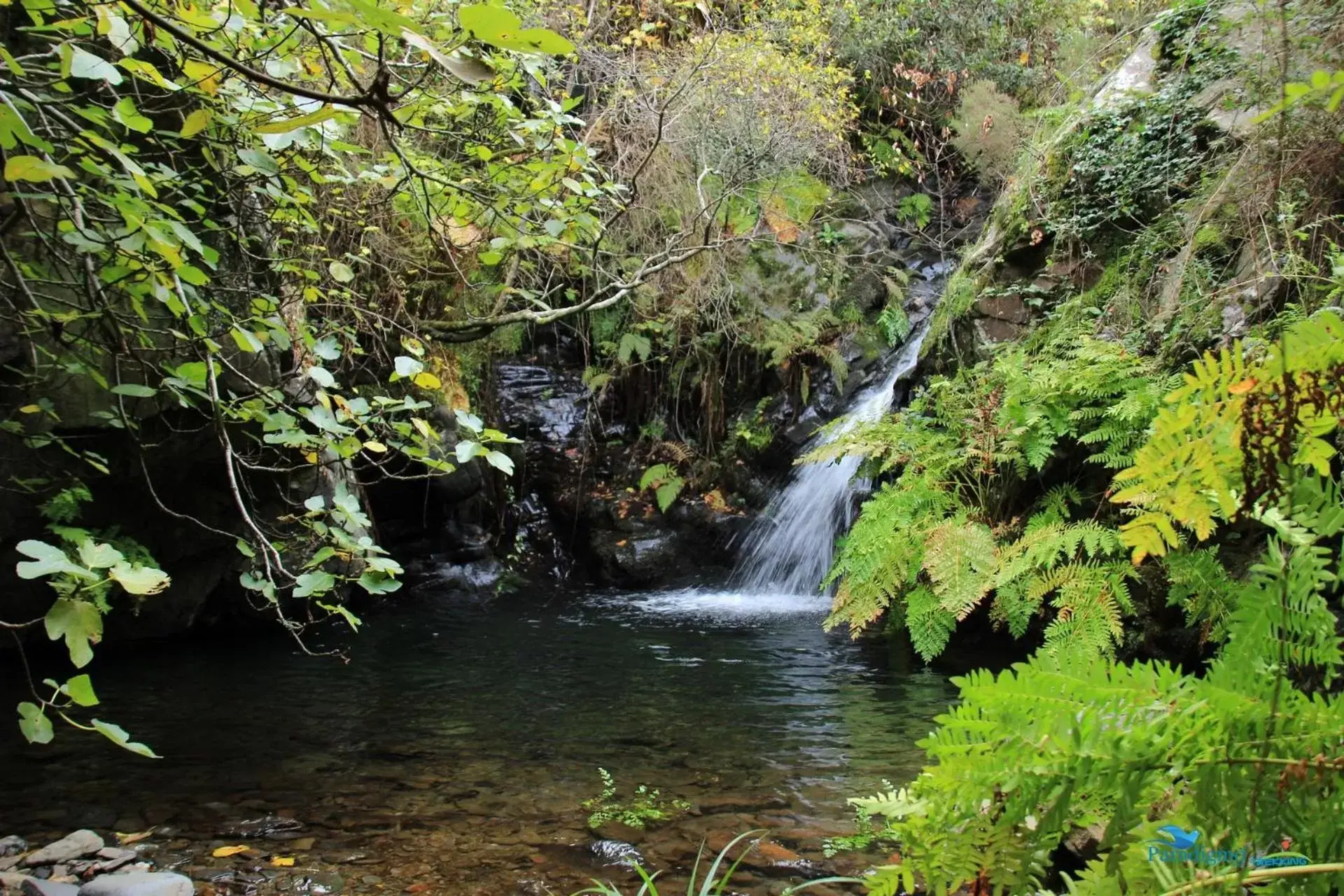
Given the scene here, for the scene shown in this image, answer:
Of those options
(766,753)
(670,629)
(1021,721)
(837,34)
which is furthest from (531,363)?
(1021,721)

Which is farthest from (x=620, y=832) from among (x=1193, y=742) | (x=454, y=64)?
(x=454, y=64)

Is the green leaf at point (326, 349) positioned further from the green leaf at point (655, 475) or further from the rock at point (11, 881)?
the green leaf at point (655, 475)

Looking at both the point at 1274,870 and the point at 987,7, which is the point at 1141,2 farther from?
the point at 1274,870

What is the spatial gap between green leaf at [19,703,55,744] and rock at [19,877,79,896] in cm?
174

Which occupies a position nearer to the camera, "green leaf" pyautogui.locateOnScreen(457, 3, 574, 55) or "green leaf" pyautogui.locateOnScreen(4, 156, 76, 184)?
"green leaf" pyautogui.locateOnScreen(457, 3, 574, 55)

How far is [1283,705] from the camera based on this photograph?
97 centimetres

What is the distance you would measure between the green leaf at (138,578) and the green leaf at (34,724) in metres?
0.29

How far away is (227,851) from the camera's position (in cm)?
346

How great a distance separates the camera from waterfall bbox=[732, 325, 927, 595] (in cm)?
927

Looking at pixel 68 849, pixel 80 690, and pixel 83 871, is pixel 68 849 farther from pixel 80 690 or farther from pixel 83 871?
pixel 80 690

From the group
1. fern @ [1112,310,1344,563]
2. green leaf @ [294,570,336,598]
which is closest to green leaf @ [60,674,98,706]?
green leaf @ [294,570,336,598]

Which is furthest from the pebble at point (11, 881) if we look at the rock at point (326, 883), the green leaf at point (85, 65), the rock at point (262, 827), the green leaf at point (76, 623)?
the green leaf at point (85, 65)

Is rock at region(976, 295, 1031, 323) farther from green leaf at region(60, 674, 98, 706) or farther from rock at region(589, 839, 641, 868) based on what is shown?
green leaf at region(60, 674, 98, 706)

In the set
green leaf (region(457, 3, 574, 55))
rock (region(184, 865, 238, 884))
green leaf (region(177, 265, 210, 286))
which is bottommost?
rock (region(184, 865, 238, 884))
